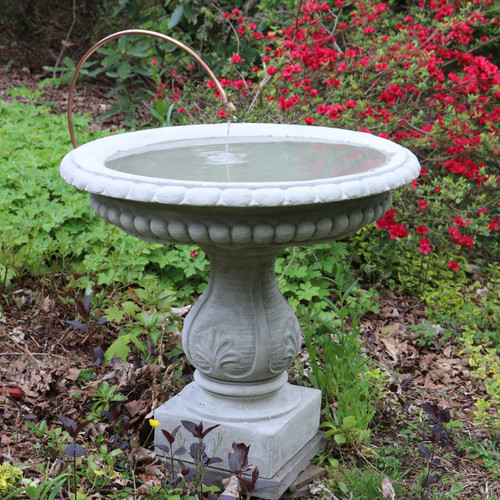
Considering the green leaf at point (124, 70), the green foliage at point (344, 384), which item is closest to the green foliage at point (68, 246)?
the green foliage at point (344, 384)

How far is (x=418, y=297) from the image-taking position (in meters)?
4.36

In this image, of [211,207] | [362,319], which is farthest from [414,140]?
[211,207]

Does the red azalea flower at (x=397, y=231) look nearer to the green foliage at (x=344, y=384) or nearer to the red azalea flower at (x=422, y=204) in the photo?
the red azalea flower at (x=422, y=204)

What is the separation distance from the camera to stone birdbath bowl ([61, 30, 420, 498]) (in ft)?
6.81

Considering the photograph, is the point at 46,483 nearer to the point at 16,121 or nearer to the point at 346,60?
the point at 346,60

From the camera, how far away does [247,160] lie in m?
2.67

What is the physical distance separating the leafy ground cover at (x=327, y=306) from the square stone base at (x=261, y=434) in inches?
2.9

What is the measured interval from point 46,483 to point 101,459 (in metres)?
0.32

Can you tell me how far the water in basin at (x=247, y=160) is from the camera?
2.38 metres

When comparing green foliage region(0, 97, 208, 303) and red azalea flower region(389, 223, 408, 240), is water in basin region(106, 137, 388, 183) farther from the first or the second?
red azalea flower region(389, 223, 408, 240)

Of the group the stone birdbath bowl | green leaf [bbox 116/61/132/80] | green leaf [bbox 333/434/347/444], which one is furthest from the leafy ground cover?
green leaf [bbox 116/61/132/80]

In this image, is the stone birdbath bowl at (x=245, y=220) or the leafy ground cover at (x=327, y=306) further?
the leafy ground cover at (x=327, y=306)

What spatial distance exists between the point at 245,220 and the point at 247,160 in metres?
0.62

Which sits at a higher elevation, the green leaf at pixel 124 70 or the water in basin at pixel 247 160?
the water in basin at pixel 247 160
